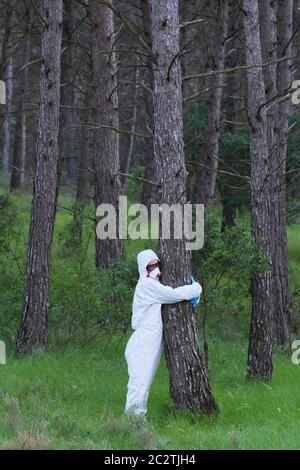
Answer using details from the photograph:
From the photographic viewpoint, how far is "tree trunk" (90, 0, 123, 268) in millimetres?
14898

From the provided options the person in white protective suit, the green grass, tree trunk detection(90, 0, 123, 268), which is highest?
tree trunk detection(90, 0, 123, 268)

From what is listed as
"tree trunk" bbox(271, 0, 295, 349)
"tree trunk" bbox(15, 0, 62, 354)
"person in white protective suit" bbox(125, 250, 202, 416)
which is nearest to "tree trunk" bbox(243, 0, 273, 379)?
"person in white protective suit" bbox(125, 250, 202, 416)

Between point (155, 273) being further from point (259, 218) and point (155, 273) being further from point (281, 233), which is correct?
point (281, 233)

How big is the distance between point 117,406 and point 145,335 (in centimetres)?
121

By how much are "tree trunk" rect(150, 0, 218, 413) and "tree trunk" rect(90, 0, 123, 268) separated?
5.34m

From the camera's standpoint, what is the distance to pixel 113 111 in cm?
1495

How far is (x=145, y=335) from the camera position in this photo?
9.35m

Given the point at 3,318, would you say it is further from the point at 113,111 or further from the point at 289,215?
the point at 289,215

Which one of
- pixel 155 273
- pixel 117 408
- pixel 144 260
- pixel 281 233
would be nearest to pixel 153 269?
pixel 155 273

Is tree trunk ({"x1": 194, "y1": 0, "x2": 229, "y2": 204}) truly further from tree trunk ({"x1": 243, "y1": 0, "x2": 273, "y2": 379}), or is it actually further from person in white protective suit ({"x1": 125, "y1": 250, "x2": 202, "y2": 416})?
person in white protective suit ({"x1": 125, "y1": 250, "x2": 202, "y2": 416})

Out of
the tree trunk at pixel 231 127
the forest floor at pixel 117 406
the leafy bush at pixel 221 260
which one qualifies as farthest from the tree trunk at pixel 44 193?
the tree trunk at pixel 231 127

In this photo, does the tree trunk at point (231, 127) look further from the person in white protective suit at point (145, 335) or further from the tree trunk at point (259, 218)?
the person in white protective suit at point (145, 335)
